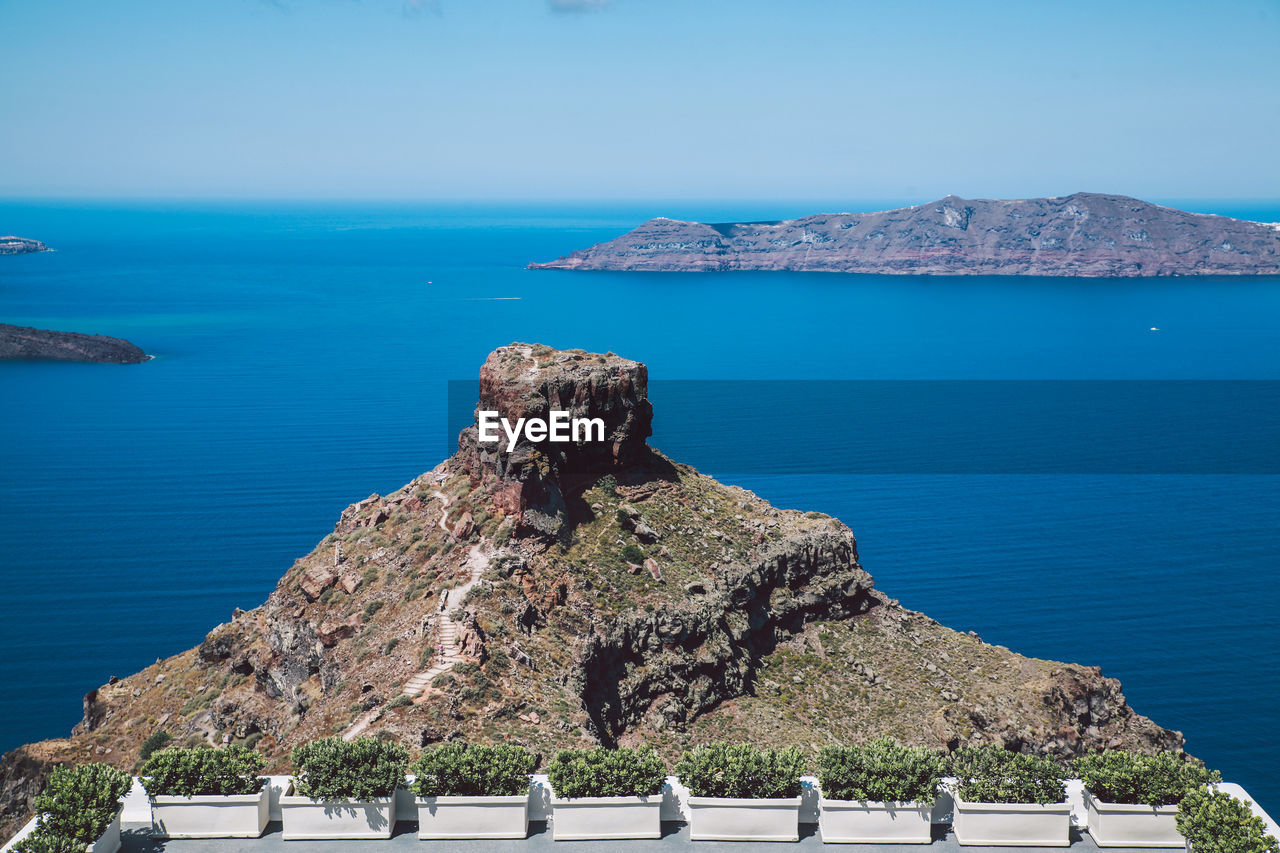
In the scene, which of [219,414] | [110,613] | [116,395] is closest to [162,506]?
[110,613]

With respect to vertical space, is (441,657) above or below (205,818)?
below

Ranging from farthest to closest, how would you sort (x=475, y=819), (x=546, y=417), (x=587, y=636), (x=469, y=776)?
(x=546, y=417) → (x=587, y=636) → (x=469, y=776) → (x=475, y=819)

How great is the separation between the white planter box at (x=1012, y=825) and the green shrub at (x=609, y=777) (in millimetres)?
8042

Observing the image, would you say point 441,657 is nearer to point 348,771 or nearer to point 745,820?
point 348,771

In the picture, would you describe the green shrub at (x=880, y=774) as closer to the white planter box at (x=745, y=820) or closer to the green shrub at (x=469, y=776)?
the white planter box at (x=745, y=820)

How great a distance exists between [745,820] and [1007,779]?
7105 mm

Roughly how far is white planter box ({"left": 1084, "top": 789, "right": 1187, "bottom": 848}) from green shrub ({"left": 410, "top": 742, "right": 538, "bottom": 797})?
49.7 ft

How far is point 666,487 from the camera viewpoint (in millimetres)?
67875

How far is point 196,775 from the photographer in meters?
31.8

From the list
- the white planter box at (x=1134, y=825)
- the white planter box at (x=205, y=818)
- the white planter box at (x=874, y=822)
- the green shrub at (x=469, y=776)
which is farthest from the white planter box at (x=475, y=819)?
the white planter box at (x=1134, y=825)

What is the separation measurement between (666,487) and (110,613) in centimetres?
6112

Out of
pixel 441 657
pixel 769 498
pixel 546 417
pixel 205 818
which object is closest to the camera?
pixel 205 818

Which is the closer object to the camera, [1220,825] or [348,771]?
[1220,825]

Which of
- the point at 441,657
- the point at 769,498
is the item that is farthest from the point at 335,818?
the point at 769,498
